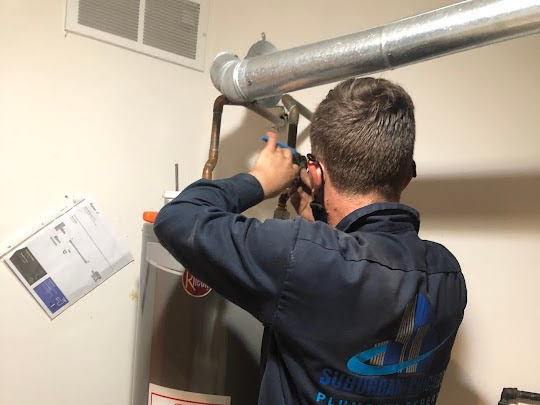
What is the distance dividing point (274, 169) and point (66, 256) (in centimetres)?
68

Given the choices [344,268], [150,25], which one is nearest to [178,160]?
[150,25]

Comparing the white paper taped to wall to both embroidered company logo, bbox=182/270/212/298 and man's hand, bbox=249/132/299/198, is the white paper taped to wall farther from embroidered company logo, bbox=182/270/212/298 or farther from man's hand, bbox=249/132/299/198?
man's hand, bbox=249/132/299/198

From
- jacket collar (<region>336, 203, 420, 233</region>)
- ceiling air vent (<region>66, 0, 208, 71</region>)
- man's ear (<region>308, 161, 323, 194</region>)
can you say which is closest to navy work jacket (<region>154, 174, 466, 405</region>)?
jacket collar (<region>336, 203, 420, 233</region>)

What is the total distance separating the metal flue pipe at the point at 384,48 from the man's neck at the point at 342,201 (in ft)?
0.91

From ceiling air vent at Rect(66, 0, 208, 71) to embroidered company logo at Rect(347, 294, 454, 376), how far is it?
3.63 feet

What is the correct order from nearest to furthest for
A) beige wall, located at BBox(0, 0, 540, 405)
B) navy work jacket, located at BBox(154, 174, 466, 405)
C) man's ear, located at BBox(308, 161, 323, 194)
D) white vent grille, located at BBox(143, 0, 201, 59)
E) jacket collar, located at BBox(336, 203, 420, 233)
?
1. navy work jacket, located at BBox(154, 174, 466, 405)
2. jacket collar, located at BBox(336, 203, 420, 233)
3. man's ear, located at BBox(308, 161, 323, 194)
4. beige wall, located at BBox(0, 0, 540, 405)
5. white vent grille, located at BBox(143, 0, 201, 59)

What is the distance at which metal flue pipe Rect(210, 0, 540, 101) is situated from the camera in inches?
34.7

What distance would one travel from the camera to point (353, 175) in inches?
36.1

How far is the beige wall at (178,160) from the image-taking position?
3.91 feet

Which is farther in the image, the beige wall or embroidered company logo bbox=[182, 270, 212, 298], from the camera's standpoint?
the beige wall

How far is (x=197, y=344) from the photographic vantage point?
42.1 inches

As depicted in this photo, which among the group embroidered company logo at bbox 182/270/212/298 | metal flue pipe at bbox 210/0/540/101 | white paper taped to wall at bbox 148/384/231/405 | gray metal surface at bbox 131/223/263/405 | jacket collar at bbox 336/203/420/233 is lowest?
white paper taped to wall at bbox 148/384/231/405

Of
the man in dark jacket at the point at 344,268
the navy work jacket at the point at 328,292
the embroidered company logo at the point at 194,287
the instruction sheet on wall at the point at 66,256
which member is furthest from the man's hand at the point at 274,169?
the instruction sheet on wall at the point at 66,256

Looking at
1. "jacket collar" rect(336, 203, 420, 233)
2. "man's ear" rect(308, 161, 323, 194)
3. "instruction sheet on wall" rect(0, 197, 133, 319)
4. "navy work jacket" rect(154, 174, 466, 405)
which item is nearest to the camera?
"navy work jacket" rect(154, 174, 466, 405)
